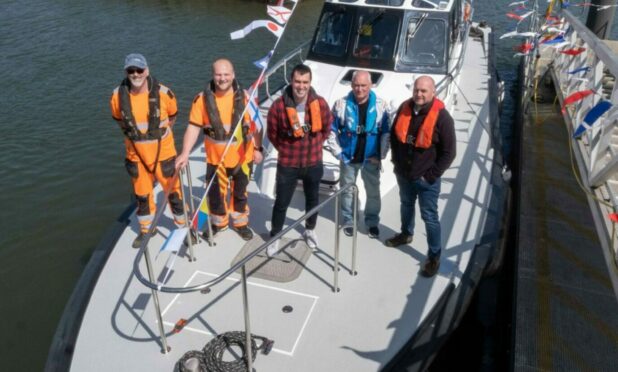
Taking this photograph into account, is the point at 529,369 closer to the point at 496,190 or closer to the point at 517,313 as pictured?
the point at 517,313

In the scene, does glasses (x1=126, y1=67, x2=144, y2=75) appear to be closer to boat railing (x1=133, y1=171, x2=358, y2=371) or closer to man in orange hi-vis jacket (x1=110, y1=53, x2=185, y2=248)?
man in orange hi-vis jacket (x1=110, y1=53, x2=185, y2=248)

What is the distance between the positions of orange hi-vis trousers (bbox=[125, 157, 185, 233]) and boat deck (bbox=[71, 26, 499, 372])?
256 millimetres

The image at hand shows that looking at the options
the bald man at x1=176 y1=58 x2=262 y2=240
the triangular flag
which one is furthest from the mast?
the triangular flag

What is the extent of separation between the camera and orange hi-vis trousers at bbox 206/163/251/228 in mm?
4180

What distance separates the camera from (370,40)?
5.80m

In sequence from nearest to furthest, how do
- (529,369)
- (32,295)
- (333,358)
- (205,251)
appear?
1. (333,358)
2. (529,369)
3. (205,251)
4. (32,295)

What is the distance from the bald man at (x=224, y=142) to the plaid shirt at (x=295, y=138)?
25 cm

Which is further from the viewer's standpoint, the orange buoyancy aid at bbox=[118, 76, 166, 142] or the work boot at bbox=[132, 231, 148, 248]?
the work boot at bbox=[132, 231, 148, 248]

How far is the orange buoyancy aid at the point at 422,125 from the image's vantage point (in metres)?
3.53

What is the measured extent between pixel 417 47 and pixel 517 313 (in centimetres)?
299

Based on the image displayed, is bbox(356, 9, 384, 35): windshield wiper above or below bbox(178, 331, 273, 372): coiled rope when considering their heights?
above

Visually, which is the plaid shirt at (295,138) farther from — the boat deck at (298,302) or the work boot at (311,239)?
the boat deck at (298,302)

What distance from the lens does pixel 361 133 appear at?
3.95 meters

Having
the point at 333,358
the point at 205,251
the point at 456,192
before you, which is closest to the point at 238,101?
the point at 205,251
